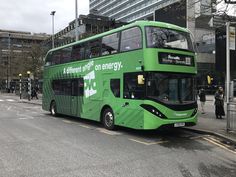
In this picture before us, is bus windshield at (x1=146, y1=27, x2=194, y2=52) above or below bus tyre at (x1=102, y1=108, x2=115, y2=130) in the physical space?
above

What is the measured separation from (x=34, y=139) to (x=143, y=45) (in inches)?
188

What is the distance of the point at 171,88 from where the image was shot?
452 inches

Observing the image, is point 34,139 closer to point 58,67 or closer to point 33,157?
point 33,157

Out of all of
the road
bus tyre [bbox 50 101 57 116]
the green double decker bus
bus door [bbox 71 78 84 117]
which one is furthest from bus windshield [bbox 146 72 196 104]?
bus tyre [bbox 50 101 57 116]

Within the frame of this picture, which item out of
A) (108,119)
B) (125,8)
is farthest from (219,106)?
(125,8)

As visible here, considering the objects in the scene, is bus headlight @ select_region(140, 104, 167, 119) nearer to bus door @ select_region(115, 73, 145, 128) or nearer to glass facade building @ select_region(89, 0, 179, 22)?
bus door @ select_region(115, 73, 145, 128)

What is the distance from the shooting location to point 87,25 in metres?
61.2

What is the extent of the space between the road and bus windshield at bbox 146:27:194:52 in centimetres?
319

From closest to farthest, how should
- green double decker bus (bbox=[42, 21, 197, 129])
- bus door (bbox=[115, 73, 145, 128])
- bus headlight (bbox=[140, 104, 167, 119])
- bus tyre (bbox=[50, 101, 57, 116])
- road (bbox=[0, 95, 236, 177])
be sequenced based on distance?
road (bbox=[0, 95, 236, 177]), bus headlight (bbox=[140, 104, 167, 119]), green double decker bus (bbox=[42, 21, 197, 129]), bus door (bbox=[115, 73, 145, 128]), bus tyre (bbox=[50, 101, 57, 116])

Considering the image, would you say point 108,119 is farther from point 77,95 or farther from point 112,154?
point 112,154

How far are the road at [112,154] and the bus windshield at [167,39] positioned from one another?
3.19m

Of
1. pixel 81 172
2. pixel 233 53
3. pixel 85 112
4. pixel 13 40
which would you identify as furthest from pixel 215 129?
pixel 13 40

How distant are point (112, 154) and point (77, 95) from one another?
7.66m

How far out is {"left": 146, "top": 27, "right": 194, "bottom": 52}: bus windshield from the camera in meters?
11.3
